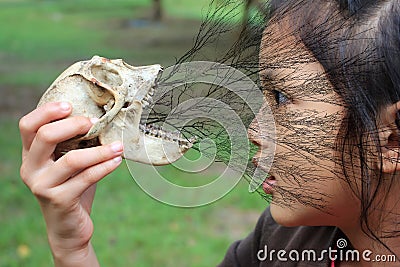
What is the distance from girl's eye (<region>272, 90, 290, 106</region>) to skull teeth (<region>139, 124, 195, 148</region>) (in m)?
0.18

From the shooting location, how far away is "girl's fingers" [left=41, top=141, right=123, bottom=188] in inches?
46.6

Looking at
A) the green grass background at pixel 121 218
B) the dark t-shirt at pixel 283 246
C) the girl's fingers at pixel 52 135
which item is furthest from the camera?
the green grass background at pixel 121 218

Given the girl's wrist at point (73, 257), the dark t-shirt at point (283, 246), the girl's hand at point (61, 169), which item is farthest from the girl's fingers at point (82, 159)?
the dark t-shirt at point (283, 246)

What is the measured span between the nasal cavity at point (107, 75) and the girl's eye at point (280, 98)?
291mm

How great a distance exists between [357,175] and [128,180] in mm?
3156

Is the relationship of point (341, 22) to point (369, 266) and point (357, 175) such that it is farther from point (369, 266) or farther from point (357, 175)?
point (369, 266)

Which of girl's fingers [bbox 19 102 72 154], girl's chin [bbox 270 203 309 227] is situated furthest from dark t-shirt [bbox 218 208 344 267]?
girl's fingers [bbox 19 102 72 154]

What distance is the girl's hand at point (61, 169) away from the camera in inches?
46.6

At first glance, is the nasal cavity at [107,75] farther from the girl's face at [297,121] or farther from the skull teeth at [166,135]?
the girl's face at [297,121]

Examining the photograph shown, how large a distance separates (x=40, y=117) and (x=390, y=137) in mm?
662

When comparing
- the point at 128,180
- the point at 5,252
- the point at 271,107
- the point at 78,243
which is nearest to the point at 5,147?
the point at 128,180

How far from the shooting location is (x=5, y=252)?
318 cm

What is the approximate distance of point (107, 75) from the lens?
1213 millimetres

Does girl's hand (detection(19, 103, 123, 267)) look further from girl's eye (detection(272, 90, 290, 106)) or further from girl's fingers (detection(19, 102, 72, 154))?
girl's eye (detection(272, 90, 290, 106))
